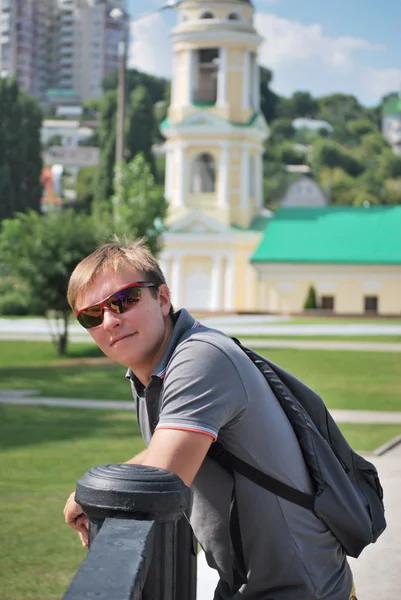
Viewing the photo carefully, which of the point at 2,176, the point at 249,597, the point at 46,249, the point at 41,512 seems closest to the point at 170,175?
the point at 2,176

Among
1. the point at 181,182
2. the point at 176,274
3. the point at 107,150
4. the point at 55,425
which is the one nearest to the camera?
the point at 55,425

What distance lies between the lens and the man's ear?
3301 mm

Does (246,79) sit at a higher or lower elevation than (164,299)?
higher

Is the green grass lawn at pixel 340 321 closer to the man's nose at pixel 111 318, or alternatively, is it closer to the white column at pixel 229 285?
the white column at pixel 229 285

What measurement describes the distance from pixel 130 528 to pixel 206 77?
53.6m

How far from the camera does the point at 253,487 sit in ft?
9.96

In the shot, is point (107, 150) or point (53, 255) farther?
point (107, 150)

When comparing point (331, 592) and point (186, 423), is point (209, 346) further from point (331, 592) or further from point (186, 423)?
point (331, 592)

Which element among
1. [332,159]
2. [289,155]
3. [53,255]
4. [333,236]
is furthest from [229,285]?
[289,155]

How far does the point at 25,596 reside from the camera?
584 centimetres

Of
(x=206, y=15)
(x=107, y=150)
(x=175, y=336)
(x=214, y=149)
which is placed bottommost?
(x=107, y=150)

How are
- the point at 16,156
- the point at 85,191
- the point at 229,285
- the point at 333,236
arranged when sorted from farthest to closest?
the point at 85,191, the point at 16,156, the point at 229,285, the point at 333,236

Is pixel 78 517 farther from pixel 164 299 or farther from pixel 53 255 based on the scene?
pixel 53 255

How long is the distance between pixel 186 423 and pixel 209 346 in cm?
25
